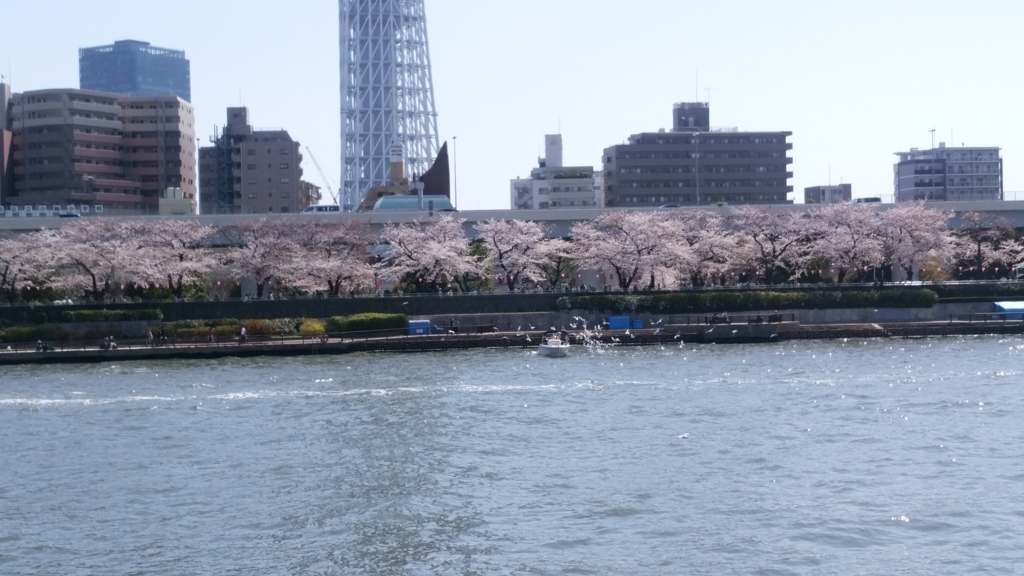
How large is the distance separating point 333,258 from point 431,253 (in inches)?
187

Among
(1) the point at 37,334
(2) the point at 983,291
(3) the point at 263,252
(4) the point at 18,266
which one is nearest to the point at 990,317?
(2) the point at 983,291

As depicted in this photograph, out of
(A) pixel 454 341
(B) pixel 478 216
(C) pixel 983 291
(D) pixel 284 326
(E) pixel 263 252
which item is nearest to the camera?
(A) pixel 454 341

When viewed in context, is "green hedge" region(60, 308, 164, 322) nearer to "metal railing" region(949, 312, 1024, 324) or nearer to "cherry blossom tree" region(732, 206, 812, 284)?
"cherry blossom tree" region(732, 206, 812, 284)

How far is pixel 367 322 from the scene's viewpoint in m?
50.9

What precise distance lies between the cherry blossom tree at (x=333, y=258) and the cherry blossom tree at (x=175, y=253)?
4496 millimetres

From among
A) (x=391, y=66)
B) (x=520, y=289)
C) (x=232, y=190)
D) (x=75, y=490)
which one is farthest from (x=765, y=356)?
(x=391, y=66)

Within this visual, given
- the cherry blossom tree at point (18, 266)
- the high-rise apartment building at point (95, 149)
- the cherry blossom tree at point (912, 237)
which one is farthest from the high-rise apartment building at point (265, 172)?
the cherry blossom tree at point (912, 237)

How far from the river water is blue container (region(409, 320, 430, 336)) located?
37.6ft

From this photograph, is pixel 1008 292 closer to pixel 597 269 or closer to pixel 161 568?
Result: pixel 597 269

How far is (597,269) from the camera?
205 ft

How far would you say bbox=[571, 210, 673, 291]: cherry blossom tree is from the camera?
58.8m

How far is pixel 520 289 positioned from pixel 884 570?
137 ft

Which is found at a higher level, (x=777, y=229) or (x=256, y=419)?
(x=777, y=229)

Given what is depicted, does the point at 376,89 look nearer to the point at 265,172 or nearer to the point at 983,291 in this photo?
the point at 265,172
